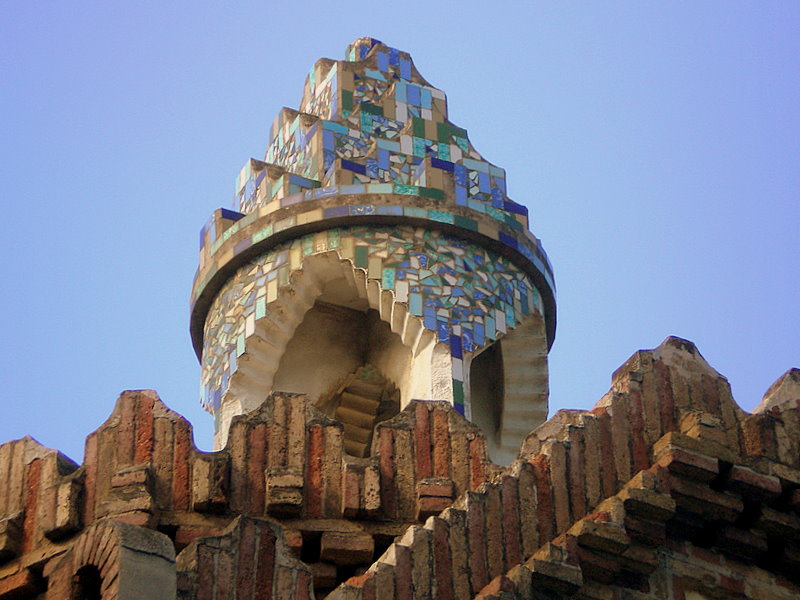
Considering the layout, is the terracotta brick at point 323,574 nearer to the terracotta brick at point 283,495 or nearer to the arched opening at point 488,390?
the terracotta brick at point 283,495

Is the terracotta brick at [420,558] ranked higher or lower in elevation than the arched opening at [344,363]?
lower

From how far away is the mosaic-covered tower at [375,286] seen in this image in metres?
19.2

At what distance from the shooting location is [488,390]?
2014 centimetres

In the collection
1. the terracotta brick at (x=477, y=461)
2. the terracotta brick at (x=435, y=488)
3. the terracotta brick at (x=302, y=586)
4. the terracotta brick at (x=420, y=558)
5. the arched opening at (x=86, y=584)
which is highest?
the terracotta brick at (x=477, y=461)

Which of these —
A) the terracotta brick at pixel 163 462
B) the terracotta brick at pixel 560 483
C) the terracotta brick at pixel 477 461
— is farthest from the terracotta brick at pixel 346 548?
the terracotta brick at pixel 560 483

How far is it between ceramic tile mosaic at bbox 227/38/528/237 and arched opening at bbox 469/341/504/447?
3.41 feet

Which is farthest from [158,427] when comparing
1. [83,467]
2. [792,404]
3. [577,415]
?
[792,404]

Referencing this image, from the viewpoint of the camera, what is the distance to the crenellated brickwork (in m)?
14.0

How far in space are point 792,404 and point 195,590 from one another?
3.92 metres

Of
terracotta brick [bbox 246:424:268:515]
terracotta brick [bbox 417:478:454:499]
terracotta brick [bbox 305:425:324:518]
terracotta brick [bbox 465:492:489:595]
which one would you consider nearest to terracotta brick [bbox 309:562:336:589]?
terracotta brick [bbox 305:425:324:518]

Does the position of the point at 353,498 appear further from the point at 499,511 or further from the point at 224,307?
the point at 224,307

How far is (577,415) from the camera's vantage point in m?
15.1

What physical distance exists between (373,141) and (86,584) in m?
7.92

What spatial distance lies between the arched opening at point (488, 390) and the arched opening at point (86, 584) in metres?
6.99
